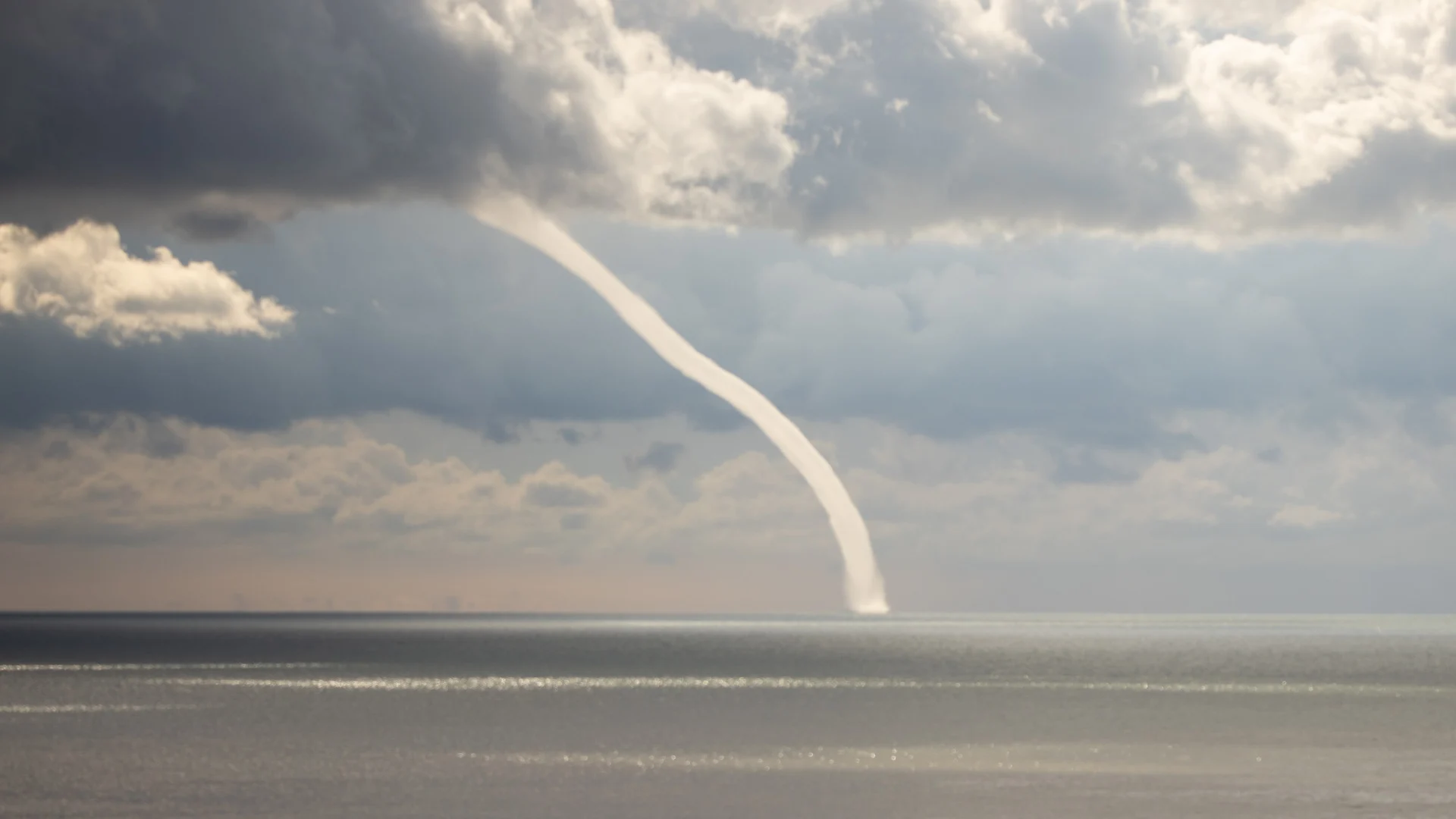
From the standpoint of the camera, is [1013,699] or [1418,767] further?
[1013,699]

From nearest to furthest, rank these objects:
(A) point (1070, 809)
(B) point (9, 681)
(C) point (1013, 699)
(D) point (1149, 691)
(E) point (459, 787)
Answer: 1. (A) point (1070, 809)
2. (E) point (459, 787)
3. (C) point (1013, 699)
4. (D) point (1149, 691)
5. (B) point (9, 681)

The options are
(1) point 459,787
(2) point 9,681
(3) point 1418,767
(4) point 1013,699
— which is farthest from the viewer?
(2) point 9,681

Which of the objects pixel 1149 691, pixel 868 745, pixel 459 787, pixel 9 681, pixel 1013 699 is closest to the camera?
pixel 459 787

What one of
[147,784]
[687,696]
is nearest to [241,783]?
[147,784]

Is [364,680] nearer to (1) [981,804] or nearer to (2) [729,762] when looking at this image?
(2) [729,762]

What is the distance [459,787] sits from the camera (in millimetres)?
67062

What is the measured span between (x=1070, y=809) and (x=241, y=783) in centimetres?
3376

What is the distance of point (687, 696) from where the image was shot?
133m

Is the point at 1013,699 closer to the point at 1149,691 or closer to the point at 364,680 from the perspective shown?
the point at 1149,691

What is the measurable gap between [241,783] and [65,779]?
308 inches

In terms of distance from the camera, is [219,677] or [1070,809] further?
[219,677]

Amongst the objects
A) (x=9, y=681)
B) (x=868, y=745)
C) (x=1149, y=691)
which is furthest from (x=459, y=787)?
(x=9, y=681)

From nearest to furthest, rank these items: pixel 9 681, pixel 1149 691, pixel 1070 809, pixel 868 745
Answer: pixel 1070 809 < pixel 868 745 < pixel 1149 691 < pixel 9 681

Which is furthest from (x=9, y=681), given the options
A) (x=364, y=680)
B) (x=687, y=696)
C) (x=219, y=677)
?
(x=687, y=696)
